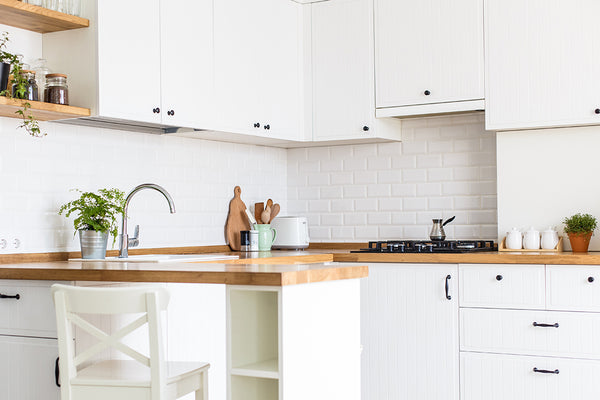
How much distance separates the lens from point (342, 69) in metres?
4.63

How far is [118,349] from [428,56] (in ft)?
8.50

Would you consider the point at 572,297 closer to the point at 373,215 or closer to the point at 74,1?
the point at 373,215

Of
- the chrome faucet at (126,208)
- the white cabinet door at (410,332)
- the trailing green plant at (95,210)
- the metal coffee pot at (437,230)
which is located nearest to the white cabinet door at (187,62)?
the chrome faucet at (126,208)

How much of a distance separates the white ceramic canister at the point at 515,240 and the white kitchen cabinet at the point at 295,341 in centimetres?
165

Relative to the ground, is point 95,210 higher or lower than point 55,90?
lower

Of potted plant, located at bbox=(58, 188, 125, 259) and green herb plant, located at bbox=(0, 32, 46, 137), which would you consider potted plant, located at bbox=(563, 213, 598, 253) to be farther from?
green herb plant, located at bbox=(0, 32, 46, 137)

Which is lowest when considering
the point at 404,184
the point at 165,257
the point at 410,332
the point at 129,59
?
the point at 410,332

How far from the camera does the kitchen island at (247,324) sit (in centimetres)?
238

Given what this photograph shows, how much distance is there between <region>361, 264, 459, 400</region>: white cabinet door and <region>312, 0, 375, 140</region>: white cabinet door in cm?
91

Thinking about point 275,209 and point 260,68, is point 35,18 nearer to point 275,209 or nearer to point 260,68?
point 260,68

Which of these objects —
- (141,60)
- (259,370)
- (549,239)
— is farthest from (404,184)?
(259,370)

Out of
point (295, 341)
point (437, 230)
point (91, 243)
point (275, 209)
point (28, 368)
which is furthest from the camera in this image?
point (275, 209)

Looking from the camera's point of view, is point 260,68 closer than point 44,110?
No

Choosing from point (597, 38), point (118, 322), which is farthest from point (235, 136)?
point (597, 38)
